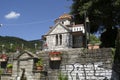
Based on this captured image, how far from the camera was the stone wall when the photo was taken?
1923 cm

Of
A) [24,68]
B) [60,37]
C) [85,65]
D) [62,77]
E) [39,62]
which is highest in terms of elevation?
[60,37]

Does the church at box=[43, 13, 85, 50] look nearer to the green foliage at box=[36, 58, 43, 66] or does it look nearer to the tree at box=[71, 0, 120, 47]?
the tree at box=[71, 0, 120, 47]

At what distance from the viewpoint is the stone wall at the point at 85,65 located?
19234mm

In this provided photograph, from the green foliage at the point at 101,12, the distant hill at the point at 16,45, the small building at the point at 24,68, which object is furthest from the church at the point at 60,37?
the small building at the point at 24,68

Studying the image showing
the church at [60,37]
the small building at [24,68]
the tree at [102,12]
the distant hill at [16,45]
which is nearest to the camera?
the small building at [24,68]

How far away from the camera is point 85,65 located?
1997cm

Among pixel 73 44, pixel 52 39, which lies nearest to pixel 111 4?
pixel 73 44

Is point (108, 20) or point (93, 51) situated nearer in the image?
point (93, 51)

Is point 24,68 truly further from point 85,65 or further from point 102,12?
point 102,12

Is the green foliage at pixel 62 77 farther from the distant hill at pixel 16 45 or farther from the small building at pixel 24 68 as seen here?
the distant hill at pixel 16 45

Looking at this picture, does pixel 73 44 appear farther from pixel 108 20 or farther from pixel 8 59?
pixel 8 59

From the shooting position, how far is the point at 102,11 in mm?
30875

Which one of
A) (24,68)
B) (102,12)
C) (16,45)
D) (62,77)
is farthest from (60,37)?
(62,77)

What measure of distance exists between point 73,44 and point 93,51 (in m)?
24.9
